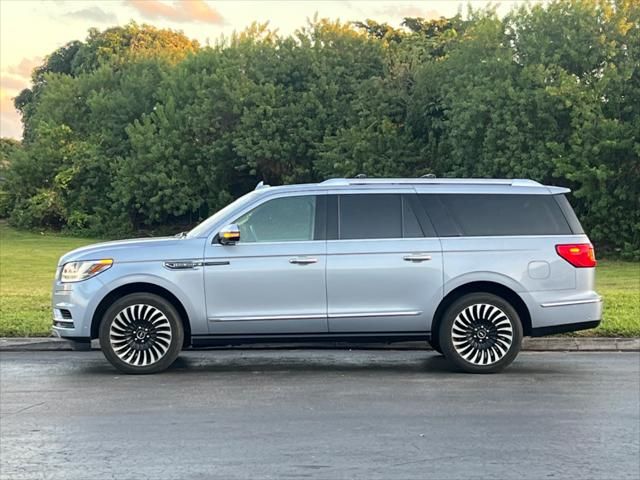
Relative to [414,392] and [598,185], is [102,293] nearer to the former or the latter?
[414,392]

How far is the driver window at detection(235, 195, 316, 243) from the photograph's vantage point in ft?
28.2

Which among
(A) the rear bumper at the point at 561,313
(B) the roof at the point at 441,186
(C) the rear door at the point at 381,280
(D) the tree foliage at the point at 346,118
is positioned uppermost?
(D) the tree foliage at the point at 346,118

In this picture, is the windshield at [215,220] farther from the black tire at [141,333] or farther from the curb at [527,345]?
the curb at [527,345]

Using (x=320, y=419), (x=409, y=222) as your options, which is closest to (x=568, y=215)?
(x=409, y=222)

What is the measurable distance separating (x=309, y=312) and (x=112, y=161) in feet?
131

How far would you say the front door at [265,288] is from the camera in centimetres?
843

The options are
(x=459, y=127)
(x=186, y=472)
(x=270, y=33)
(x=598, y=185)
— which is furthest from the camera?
(x=270, y=33)

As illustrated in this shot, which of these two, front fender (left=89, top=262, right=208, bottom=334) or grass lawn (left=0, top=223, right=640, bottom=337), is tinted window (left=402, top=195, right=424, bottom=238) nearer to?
front fender (left=89, top=262, right=208, bottom=334)

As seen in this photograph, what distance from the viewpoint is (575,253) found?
28.6ft

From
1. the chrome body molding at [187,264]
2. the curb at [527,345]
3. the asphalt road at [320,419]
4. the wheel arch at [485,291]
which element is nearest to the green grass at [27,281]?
the curb at [527,345]

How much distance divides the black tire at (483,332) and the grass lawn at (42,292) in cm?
245

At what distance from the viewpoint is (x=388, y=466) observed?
5.42 m

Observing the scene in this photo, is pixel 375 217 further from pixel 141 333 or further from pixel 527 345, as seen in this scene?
pixel 527 345

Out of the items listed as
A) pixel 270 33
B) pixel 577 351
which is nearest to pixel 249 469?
pixel 577 351
